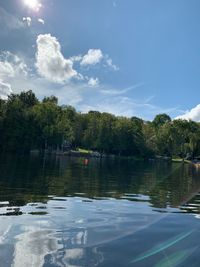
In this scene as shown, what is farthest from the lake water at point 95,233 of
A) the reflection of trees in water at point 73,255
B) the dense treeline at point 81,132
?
the dense treeline at point 81,132

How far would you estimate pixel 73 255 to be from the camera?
8758 millimetres

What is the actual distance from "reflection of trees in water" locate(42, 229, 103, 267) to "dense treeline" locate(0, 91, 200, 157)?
104190 mm

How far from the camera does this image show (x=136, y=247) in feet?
32.2

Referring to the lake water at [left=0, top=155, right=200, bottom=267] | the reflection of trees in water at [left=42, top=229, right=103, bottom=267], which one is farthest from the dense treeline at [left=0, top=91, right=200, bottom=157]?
the reflection of trees in water at [left=42, top=229, right=103, bottom=267]

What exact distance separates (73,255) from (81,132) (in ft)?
456

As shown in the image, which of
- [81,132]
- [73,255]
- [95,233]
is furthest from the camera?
[81,132]

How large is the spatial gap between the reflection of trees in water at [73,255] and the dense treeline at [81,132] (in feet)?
342

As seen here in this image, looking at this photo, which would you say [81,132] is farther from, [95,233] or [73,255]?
[73,255]

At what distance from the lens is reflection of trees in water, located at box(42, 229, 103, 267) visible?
8156 millimetres

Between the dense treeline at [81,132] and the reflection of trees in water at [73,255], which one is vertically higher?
the dense treeline at [81,132]

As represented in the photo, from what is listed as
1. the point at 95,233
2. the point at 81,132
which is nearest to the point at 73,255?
the point at 95,233

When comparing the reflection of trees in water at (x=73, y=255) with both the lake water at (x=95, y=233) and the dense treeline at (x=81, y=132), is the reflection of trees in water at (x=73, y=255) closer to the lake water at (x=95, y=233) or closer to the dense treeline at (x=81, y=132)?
the lake water at (x=95, y=233)

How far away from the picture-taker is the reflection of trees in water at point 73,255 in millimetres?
8156

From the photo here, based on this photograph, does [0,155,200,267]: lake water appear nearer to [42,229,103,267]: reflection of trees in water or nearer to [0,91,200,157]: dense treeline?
[42,229,103,267]: reflection of trees in water
